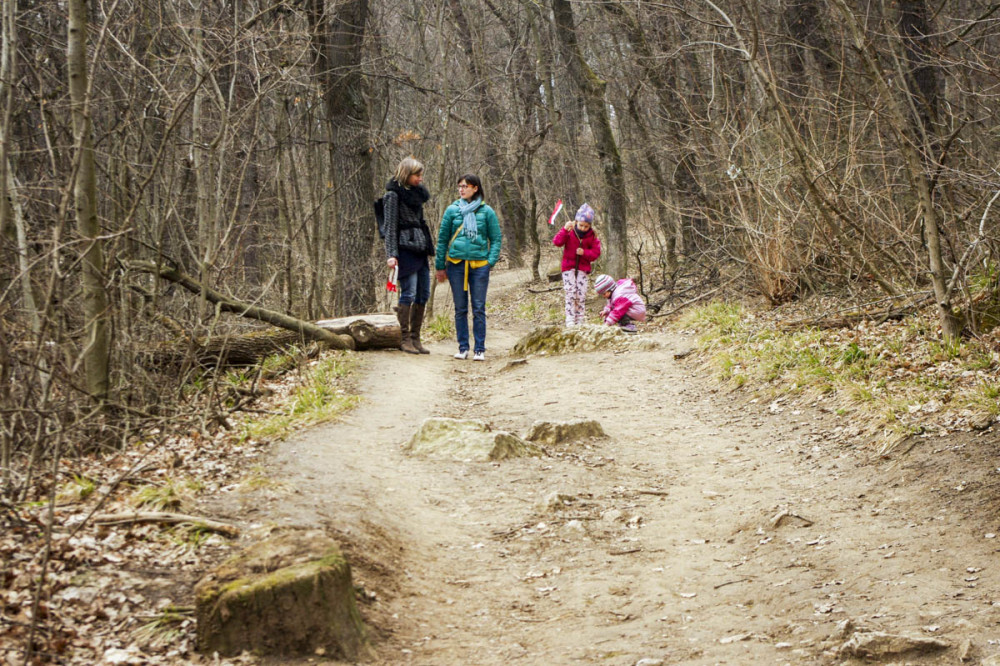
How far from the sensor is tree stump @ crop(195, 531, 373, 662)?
375cm

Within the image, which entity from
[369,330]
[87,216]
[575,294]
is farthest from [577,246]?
[87,216]

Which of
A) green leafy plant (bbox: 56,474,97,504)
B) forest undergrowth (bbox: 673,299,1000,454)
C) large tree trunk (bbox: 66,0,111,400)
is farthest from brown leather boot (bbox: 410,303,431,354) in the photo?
green leafy plant (bbox: 56,474,97,504)

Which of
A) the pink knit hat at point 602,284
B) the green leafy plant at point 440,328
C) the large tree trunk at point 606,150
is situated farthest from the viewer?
the large tree trunk at point 606,150

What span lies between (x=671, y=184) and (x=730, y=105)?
3436mm

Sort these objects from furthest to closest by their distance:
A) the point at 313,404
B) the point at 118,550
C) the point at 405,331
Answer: the point at 405,331 < the point at 313,404 < the point at 118,550

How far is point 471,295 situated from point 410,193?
1.45m

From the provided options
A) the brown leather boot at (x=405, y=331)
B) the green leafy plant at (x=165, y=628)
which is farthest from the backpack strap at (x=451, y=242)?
the green leafy plant at (x=165, y=628)

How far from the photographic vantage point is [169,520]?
4.60 m

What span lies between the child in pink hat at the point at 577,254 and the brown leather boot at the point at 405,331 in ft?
7.28

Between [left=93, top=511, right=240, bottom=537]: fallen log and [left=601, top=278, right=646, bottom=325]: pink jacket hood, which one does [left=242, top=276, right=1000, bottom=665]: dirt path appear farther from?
[left=601, top=278, right=646, bottom=325]: pink jacket hood

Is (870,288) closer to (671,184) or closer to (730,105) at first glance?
(730,105)

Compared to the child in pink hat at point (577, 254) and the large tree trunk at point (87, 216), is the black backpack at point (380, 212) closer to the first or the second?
the child in pink hat at point (577, 254)

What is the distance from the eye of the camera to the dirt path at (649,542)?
13.1 ft

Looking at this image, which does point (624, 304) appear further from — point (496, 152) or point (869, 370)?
point (496, 152)
